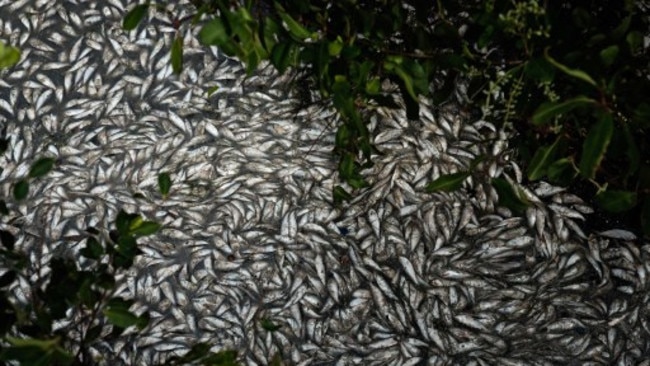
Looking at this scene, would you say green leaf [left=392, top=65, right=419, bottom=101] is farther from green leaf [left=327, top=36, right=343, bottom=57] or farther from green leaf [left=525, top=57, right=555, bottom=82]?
green leaf [left=525, top=57, right=555, bottom=82]

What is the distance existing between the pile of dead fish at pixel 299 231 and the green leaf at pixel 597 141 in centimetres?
105

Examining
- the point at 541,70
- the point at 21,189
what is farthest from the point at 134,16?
the point at 541,70

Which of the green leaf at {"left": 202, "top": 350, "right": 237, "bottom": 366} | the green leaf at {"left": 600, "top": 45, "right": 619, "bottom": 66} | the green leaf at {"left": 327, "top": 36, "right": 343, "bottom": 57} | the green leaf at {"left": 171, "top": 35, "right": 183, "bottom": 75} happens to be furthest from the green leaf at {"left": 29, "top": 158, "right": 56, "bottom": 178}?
the green leaf at {"left": 600, "top": 45, "right": 619, "bottom": 66}

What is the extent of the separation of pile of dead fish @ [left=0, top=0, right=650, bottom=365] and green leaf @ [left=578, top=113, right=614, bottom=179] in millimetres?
1047

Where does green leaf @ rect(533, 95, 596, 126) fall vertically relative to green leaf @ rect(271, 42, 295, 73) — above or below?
below

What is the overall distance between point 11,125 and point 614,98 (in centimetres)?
205

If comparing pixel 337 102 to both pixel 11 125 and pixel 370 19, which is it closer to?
pixel 370 19

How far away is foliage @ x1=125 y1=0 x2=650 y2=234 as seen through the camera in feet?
5.75

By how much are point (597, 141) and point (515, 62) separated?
0.64 meters

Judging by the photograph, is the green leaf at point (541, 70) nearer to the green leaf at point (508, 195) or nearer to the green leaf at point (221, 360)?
the green leaf at point (508, 195)

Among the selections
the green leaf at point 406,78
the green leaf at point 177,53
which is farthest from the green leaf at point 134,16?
the green leaf at point 406,78

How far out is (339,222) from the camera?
2699mm

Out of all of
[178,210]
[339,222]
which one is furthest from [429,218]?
[178,210]

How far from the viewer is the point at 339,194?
2.62 metres
